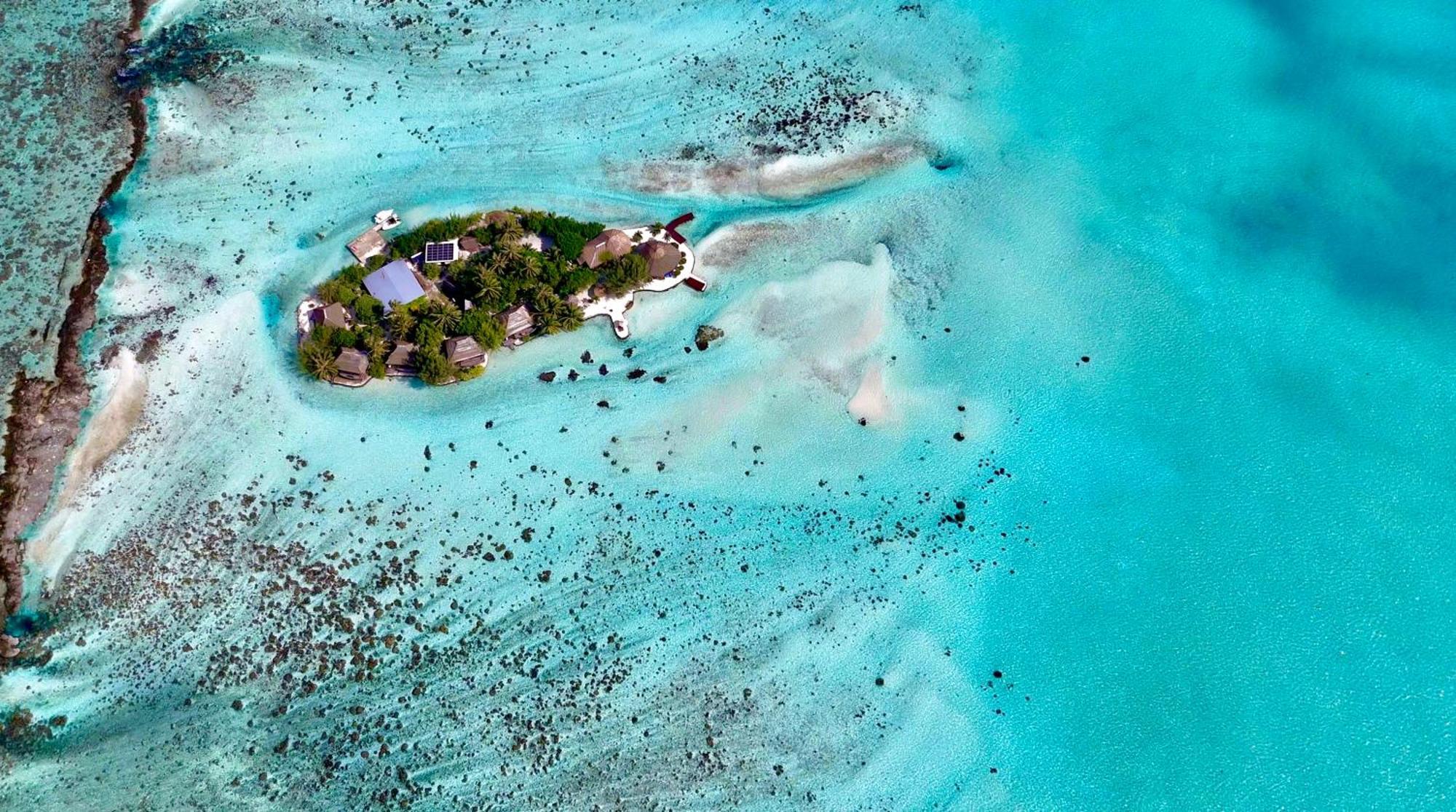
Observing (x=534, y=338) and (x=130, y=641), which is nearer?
(x=130, y=641)

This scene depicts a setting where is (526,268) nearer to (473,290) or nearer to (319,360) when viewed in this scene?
(473,290)

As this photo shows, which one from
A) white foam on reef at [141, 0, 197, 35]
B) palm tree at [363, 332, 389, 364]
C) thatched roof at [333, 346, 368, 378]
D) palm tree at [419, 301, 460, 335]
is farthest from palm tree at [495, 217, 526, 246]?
white foam on reef at [141, 0, 197, 35]

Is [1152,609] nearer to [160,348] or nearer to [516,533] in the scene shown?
[516,533]

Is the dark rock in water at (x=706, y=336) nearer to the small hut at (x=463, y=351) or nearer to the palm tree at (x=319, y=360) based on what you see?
the small hut at (x=463, y=351)

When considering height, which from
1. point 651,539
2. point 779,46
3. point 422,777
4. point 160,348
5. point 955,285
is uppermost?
point 779,46

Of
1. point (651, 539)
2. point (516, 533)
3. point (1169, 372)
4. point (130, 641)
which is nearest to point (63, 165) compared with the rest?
point (130, 641)
